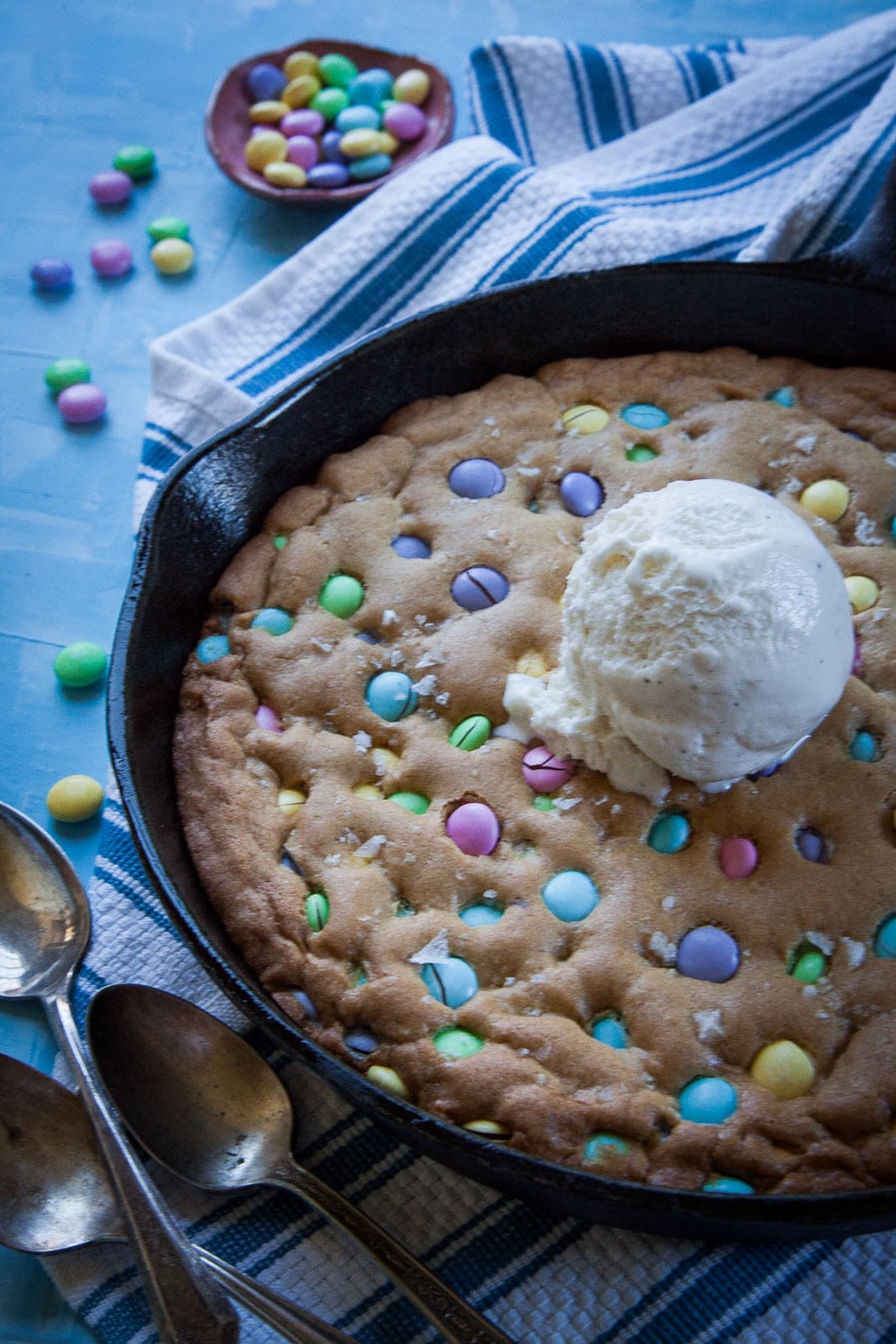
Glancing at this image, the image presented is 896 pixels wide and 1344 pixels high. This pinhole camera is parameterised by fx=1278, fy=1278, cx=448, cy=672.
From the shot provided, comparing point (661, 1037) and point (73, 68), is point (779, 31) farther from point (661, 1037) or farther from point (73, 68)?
point (661, 1037)

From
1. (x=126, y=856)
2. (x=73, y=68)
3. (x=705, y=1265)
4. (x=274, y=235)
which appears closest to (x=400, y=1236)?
(x=705, y=1265)

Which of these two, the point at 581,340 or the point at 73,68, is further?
the point at 73,68

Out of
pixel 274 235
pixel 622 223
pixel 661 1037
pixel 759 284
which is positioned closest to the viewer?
pixel 661 1037

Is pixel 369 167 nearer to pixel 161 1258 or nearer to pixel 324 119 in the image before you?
pixel 324 119

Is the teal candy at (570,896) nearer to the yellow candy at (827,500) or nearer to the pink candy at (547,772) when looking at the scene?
the pink candy at (547,772)

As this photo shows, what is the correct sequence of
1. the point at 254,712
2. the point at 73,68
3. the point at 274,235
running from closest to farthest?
the point at 254,712, the point at 274,235, the point at 73,68

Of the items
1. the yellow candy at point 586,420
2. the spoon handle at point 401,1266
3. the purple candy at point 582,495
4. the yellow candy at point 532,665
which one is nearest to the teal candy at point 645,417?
the yellow candy at point 586,420

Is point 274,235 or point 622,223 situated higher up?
point 622,223
